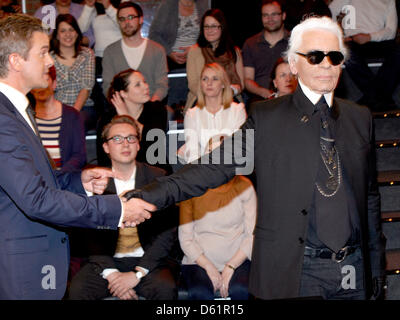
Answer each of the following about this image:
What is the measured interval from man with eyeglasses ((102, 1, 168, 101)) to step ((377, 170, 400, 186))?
2384 mm

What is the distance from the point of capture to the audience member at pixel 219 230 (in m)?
4.45

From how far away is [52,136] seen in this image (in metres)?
5.19

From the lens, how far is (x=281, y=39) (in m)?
6.52

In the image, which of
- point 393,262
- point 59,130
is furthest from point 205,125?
point 393,262

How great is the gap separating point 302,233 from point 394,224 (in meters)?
2.55

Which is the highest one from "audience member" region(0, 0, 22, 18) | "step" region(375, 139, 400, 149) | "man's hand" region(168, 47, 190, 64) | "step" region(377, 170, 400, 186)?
"audience member" region(0, 0, 22, 18)

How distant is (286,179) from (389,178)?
9.05 ft

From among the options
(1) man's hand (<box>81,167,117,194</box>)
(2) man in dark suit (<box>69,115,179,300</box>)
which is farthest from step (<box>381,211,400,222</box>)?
(1) man's hand (<box>81,167,117,194</box>)


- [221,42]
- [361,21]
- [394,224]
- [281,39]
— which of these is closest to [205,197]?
[394,224]

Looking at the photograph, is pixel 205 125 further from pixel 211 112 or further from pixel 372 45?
pixel 372 45

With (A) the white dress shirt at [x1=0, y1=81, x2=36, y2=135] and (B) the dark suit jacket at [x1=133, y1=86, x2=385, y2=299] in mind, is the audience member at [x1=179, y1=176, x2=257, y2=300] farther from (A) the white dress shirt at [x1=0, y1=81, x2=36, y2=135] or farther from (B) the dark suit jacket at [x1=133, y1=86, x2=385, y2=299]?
(A) the white dress shirt at [x1=0, y1=81, x2=36, y2=135]

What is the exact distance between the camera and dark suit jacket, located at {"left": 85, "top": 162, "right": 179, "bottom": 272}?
4354 millimetres

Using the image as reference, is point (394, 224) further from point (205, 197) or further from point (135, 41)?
point (135, 41)

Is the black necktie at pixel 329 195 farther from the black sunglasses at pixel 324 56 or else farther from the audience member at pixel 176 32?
the audience member at pixel 176 32
